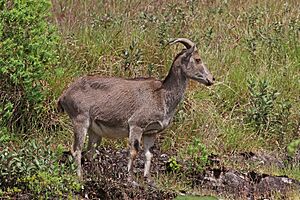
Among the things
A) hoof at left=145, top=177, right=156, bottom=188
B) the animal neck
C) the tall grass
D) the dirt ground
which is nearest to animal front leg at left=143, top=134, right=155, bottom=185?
hoof at left=145, top=177, right=156, bottom=188

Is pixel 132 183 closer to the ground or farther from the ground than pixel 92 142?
closer to the ground

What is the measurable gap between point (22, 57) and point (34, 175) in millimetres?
2545

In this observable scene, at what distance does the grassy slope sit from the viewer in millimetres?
11320

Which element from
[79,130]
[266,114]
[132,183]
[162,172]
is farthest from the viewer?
[266,114]

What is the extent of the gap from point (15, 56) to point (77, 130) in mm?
1567

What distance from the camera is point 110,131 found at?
9242 mm

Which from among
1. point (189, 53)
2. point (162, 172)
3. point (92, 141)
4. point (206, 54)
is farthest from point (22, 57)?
point (206, 54)

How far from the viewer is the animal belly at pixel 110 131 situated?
9.20 m

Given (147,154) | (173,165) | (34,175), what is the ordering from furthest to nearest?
1. (173,165)
2. (147,154)
3. (34,175)

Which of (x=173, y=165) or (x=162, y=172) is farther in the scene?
(x=162, y=172)

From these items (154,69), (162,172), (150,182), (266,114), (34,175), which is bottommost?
(162,172)

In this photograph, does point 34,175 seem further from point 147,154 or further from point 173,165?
point 173,165

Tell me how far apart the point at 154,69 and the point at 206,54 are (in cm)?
107

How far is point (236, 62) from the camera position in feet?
41.9
